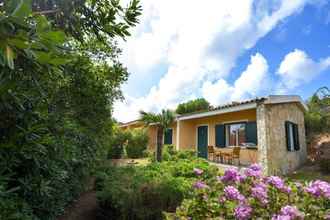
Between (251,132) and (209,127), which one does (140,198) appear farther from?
(209,127)

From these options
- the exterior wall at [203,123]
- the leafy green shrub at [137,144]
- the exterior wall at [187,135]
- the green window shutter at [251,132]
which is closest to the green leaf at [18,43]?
the green window shutter at [251,132]

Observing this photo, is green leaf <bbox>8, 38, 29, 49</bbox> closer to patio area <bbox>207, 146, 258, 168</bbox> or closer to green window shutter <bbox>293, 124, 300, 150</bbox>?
patio area <bbox>207, 146, 258, 168</bbox>

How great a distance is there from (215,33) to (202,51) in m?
1.67

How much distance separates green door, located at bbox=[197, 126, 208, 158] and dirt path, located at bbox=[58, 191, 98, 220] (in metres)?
9.60

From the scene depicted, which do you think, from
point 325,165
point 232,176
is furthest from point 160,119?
point 232,176

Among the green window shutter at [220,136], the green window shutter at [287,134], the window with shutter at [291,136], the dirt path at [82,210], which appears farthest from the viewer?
the green window shutter at [220,136]

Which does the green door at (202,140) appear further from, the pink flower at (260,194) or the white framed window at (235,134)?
the pink flower at (260,194)

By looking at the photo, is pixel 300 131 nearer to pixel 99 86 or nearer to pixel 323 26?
pixel 323 26

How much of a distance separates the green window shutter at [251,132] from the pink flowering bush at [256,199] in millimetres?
8854

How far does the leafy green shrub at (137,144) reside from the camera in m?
15.7

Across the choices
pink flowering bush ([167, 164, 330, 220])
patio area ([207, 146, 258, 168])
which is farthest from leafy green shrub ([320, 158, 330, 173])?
pink flowering bush ([167, 164, 330, 220])

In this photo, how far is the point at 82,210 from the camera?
202 inches

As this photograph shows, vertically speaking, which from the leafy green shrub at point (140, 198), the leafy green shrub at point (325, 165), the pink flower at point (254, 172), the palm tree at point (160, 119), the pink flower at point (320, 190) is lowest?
the leafy green shrub at point (140, 198)

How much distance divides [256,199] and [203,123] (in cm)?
1266
